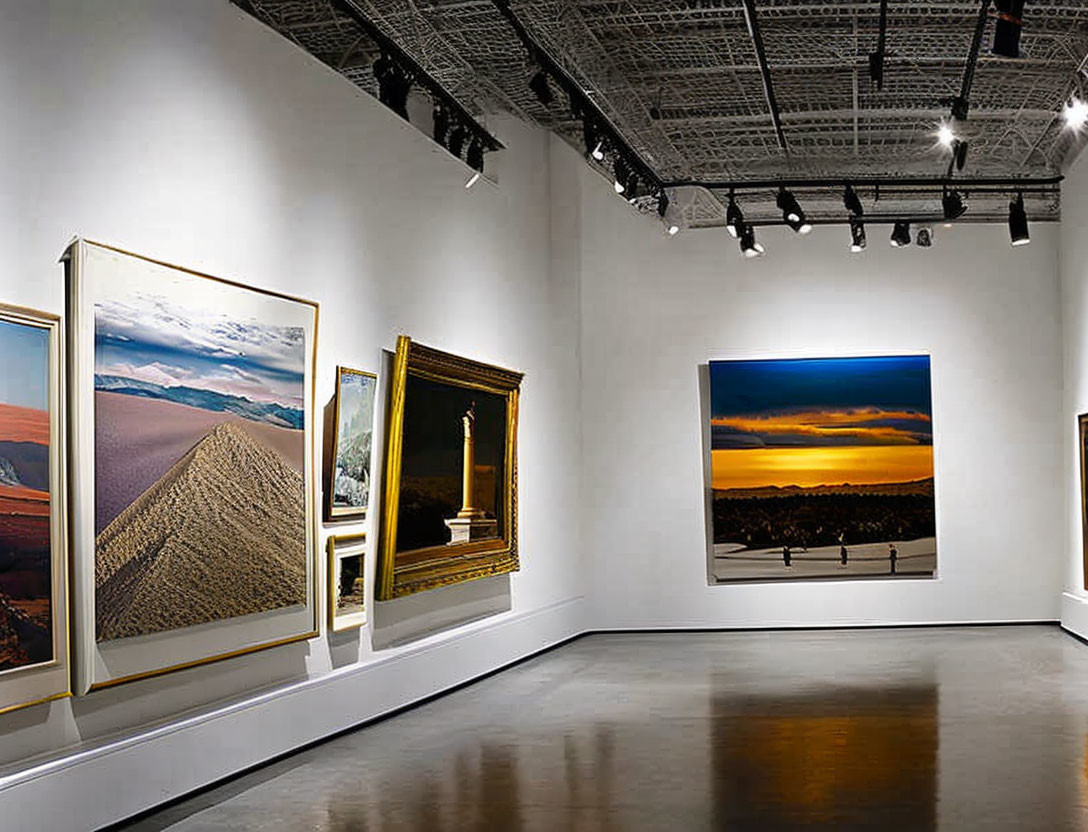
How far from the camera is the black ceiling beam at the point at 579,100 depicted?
969cm

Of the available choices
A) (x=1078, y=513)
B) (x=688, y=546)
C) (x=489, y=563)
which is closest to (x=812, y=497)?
(x=688, y=546)

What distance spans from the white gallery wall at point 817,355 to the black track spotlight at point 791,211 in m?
1.38

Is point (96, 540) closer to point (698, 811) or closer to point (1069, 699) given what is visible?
point (698, 811)

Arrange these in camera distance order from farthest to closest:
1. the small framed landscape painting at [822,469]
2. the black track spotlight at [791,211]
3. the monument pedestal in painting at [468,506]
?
1. the small framed landscape painting at [822,469]
2. the black track spotlight at [791,211]
3. the monument pedestal in painting at [468,506]

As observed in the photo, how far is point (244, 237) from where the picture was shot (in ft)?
27.1

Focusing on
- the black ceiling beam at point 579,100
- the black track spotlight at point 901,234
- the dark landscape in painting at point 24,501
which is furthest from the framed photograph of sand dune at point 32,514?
the black track spotlight at point 901,234

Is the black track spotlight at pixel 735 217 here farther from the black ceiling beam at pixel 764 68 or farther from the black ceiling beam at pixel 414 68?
the black ceiling beam at pixel 414 68

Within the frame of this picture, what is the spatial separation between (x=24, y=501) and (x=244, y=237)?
8.64 feet

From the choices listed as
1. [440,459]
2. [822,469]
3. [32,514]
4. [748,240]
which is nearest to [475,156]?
[440,459]

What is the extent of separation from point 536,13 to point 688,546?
7.11 metres

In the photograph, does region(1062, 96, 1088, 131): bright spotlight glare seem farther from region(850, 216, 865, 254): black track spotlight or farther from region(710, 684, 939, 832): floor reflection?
region(710, 684, 939, 832): floor reflection

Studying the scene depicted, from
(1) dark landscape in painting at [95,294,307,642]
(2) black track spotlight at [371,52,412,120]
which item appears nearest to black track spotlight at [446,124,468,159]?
(2) black track spotlight at [371,52,412,120]

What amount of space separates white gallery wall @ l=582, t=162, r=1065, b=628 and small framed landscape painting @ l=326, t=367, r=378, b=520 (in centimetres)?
627

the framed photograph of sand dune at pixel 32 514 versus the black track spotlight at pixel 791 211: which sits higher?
the black track spotlight at pixel 791 211
